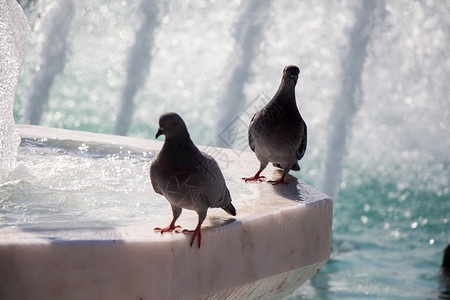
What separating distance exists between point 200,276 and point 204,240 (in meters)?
0.12

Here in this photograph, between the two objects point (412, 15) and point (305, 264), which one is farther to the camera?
point (412, 15)

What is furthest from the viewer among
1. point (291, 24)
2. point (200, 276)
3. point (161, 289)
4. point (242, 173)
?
point (291, 24)

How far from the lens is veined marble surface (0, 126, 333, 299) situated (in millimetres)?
1798

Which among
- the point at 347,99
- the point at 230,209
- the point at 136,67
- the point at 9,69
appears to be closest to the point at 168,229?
the point at 230,209

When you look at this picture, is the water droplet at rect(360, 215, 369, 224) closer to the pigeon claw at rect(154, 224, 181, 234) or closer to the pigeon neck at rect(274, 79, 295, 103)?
the pigeon neck at rect(274, 79, 295, 103)

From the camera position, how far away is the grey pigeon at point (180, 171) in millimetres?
1968

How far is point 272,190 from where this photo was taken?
9.29 ft

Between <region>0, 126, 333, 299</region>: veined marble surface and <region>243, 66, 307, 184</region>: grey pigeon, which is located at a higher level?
<region>243, 66, 307, 184</region>: grey pigeon

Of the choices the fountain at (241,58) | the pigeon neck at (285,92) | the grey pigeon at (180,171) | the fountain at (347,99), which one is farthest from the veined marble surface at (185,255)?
the fountain at (241,58)

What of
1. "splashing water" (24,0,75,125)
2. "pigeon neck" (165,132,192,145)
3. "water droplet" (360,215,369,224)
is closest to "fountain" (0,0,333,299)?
"pigeon neck" (165,132,192,145)

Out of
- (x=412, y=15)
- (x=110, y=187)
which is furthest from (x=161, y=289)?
(x=412, y=15)

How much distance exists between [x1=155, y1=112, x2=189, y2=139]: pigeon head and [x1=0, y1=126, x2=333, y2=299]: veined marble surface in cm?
32

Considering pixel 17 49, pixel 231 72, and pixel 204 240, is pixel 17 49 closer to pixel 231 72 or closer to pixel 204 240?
pixel 204 240

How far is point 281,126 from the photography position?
9.02ft
